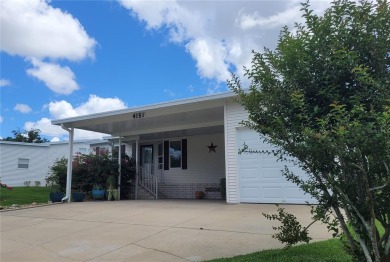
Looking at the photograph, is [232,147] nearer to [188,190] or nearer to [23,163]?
[188,190]

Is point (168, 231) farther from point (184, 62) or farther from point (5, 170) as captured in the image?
point (5, 170)

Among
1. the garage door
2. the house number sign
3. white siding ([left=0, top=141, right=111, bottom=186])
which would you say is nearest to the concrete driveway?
the garage door

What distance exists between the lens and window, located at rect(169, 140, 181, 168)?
16.2 m

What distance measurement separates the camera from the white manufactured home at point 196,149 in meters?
10.1

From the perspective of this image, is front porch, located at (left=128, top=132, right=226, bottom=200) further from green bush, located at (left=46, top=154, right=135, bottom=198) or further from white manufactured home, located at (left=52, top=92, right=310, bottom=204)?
green bush, located at (left=46, top=154, right=135, bottom=198)

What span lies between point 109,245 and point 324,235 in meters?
3.65

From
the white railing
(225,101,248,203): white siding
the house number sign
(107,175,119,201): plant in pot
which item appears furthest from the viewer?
the white railing

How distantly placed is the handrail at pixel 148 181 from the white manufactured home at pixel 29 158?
23.7 ft

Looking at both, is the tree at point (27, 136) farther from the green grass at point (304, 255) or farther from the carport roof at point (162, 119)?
the green grass at point (304, 255)

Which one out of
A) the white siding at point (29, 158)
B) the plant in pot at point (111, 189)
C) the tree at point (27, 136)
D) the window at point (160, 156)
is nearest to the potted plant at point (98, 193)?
the plant in pot at point (111, 189)

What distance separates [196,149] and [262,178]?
6.14 metres

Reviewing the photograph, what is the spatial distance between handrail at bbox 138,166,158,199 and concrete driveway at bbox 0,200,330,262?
6.57m

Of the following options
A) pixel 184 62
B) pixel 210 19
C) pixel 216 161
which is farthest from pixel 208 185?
pixel 210 19

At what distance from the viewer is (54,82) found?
21406mm
